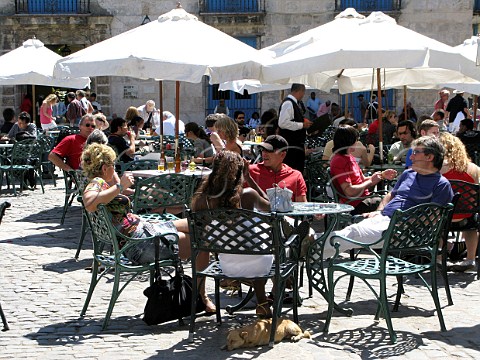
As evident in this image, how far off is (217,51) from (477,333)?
5100 millimetres

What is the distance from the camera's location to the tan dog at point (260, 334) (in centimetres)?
574

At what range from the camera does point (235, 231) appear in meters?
5.84

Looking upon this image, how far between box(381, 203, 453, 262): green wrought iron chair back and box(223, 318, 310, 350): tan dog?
77 centimetres

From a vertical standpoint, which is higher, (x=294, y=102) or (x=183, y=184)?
(x=294, y=102)

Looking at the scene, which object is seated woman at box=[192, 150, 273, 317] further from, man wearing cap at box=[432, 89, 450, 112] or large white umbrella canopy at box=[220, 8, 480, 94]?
man wearing cap at box=[432, 89, 450, 112]

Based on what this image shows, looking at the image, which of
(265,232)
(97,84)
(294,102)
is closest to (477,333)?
(265,232)

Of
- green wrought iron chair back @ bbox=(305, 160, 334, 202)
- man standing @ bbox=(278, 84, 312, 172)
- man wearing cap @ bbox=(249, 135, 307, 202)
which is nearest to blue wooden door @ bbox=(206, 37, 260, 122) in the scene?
man standing @ bbox=(278, 84, 312, 172)

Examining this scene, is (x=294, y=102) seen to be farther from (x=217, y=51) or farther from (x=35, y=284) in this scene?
(x=35, y=284)

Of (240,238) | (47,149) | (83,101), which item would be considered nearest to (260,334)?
(240,238)

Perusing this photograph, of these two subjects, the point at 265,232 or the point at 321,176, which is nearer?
the point at 265,232

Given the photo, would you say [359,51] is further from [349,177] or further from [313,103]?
[313,103]

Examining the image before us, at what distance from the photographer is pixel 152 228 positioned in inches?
272

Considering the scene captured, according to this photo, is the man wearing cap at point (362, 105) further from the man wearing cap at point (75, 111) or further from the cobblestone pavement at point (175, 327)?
the cobblestone pavement at point (175, 327)

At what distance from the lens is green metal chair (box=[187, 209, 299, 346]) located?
580cm
